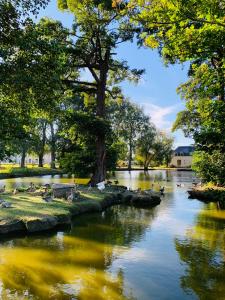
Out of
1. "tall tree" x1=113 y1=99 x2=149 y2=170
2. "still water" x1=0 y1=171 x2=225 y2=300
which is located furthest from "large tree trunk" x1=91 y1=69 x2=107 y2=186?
"tall tree" x1=113 y1=99 x2=149 y2=170

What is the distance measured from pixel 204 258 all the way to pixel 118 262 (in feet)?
11.3

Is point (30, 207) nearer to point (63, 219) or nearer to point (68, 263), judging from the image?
point (63, 219)

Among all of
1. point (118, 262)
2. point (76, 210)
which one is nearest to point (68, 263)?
point (118, 262)

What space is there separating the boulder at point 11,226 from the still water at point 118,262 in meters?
0.70

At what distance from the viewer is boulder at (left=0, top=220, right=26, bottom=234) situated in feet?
54.7

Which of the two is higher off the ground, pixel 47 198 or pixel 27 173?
pixel 27 173

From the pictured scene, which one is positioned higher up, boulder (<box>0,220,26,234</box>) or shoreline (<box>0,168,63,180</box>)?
shoreline (<box>0,168,63,180</box>)

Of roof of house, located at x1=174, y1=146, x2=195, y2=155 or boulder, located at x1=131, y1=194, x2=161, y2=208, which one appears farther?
roof of house, located at x1=174, y1=146, x2=195, y2=155

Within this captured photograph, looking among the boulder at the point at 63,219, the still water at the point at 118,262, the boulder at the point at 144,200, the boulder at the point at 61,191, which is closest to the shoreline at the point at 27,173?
the boulder at the point at 144,200

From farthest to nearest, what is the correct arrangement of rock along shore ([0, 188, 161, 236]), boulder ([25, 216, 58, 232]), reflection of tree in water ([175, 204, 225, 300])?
1. boulder ([25, 216, 58, 232])
2. rock along shore ([0, 188, 161, 236])
3. reflection of tree in water ([175, 204, 225, 300])

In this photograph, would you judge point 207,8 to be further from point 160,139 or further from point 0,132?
point 160,139

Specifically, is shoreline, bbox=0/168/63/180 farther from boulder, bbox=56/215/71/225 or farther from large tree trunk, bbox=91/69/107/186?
boulder, bbox=56/215/71/225

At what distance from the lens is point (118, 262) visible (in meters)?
13.8

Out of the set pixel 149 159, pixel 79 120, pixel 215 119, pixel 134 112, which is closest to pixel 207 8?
pixel 215 119
